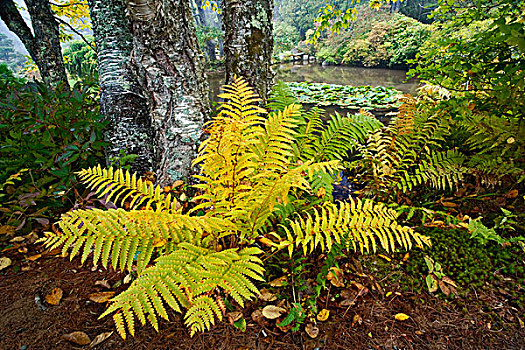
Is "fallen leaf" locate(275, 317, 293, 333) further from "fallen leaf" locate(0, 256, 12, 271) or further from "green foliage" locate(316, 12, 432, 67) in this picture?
"green foliage" locate(316, 12, 432, 67)

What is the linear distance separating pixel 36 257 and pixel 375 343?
227 centimetres

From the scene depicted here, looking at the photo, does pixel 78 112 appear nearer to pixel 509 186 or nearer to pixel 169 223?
pixel 169 223

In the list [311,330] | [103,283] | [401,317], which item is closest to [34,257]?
[103,283]

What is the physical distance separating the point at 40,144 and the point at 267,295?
7.06 feet

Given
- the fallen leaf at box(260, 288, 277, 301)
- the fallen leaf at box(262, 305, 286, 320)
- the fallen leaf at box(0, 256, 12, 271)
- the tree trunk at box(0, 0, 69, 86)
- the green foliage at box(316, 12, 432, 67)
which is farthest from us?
the green foliage at box(316, 12, 432, 67)

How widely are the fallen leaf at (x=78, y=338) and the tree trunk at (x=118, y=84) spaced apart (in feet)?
4.79

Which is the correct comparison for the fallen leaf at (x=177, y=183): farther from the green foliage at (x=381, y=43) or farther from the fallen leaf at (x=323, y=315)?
the green foliage at (x=381, y=43)

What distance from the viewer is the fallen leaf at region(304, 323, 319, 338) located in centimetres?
134

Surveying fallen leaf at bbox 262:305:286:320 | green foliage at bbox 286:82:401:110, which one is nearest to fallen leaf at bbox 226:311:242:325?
fallen leaf at bbox 262:305:286:320

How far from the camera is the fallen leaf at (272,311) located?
4.60 ft

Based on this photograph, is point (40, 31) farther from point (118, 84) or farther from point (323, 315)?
point (323, 315)

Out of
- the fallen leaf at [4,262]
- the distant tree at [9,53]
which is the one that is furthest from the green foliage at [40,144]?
the distant tree at [9,53]

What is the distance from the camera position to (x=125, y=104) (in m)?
2.42

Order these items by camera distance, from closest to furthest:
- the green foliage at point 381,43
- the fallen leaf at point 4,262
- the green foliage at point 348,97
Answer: the fallen leaf at point 4,262 < the green foliage at point 348,97 < the green foliage at point 381,43
